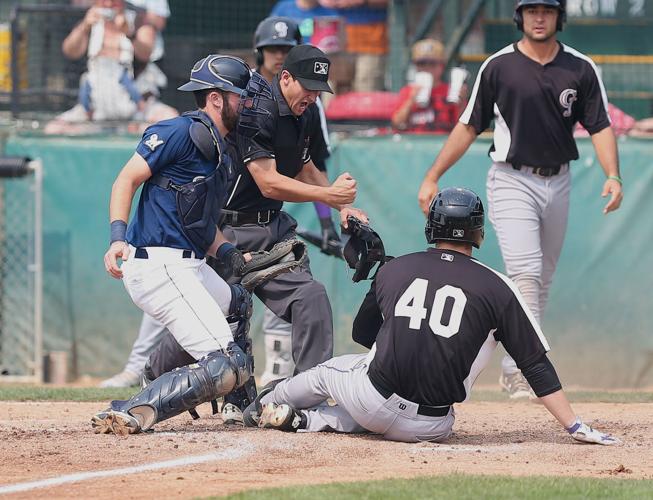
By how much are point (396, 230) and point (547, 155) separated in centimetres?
312

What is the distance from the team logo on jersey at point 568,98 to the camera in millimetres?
7504

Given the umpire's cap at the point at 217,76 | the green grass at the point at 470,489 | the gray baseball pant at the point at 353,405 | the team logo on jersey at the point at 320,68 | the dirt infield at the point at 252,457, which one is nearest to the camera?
the green grass at the point at 470,489

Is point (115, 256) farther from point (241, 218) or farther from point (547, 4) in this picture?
point (547, 4)

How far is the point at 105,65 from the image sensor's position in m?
11.3

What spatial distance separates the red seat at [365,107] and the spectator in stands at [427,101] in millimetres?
100

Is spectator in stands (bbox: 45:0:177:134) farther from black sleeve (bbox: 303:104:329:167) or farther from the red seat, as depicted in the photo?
black sleeve (bbox: 303:104:329:167)

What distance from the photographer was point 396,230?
34.6 feet

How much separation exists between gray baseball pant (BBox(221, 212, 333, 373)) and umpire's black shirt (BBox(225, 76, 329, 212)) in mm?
139

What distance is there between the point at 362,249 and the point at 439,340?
1.13 metres

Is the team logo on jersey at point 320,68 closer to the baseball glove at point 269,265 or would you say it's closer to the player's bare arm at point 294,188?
the player's bare arm at point 294,188

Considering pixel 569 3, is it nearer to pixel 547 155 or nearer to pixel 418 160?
pixel 418 160

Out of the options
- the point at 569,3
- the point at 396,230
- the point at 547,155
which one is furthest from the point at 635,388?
the point at 569,3

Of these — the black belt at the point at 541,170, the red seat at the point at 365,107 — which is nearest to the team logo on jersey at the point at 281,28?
the black belt at the point at 541,170

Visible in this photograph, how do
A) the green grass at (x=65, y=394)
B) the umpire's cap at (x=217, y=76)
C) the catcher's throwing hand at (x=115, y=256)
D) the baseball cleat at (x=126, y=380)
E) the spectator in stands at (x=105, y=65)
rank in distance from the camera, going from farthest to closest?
the spectator in stands at (x=105, y=65) → the baseball cleat at (x=126, y=380) → the green grass at (x=65, y=394) → the umpire's cap at (x=217, y=76) → the catcher's throwing hand at (x=115, y=256)
